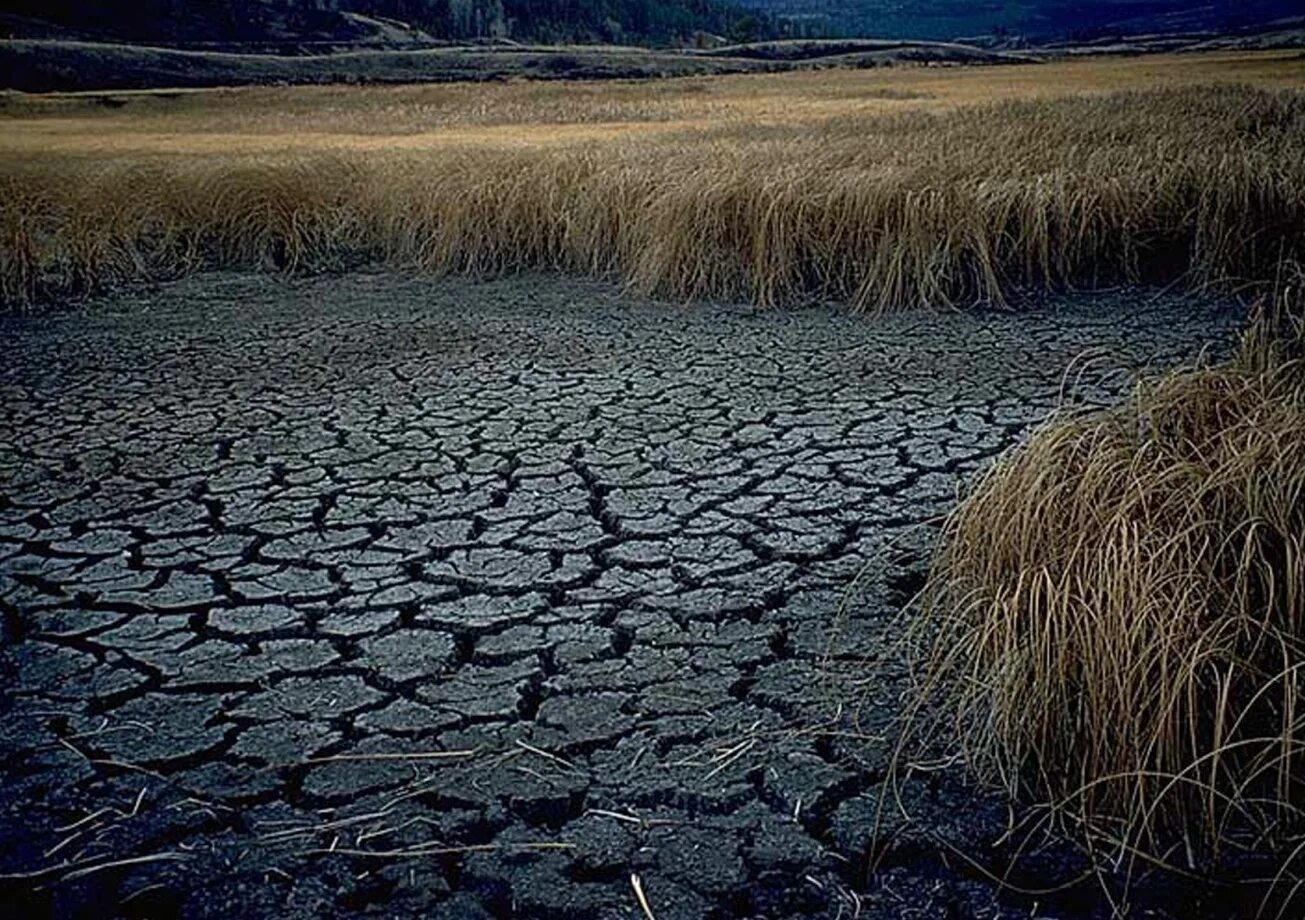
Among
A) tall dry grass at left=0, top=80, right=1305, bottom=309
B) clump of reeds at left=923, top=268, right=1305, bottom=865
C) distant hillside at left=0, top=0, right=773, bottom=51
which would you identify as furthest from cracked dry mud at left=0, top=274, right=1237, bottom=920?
distant hillside at left=0, top=0, right=773, bottom=51

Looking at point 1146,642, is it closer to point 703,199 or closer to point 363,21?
point 703,199

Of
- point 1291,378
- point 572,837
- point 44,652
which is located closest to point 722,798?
point 572,837

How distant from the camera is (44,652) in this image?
7.48 feet

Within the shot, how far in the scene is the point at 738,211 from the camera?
5.66m

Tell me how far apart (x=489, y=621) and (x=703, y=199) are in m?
3.73

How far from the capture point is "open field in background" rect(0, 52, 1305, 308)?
5.45 m

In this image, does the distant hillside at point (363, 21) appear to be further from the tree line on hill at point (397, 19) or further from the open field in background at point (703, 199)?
the open field in background at point (703, 199)

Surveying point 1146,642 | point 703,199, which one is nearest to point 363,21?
point 703,199

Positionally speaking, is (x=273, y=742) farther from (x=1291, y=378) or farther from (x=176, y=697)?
(x=1291, y=378)

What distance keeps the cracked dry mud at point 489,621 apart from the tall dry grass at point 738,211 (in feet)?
2.80

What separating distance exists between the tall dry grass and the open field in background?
0.01m

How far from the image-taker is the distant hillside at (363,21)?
461 inches

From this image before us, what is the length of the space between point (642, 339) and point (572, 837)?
10.9 feet

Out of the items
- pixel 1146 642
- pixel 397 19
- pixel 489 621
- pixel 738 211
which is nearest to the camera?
pixel 1146 642
